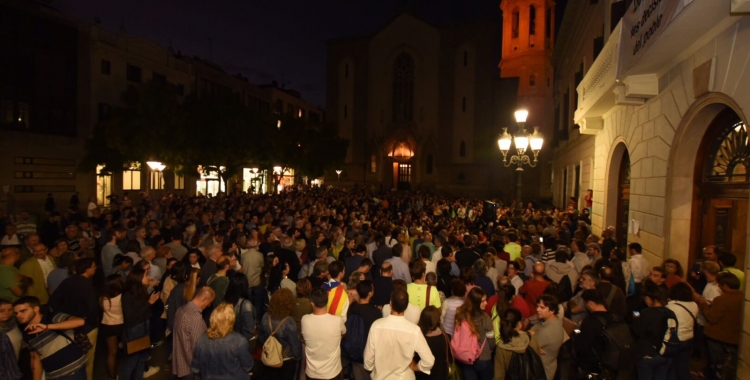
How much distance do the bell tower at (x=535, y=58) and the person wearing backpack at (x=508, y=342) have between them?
3709 centimetres

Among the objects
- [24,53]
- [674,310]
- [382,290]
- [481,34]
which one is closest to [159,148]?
[24,53]

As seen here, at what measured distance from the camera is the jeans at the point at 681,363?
507 centimetres

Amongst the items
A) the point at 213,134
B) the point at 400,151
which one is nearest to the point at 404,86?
the point at 400,151

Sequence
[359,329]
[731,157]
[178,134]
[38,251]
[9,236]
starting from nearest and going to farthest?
[359,329] → [38,251] → [731,157] → [9,236] → [178,134]

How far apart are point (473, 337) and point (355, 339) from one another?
1316 millimetres

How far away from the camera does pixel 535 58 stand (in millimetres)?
40312

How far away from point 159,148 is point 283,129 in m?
11.9

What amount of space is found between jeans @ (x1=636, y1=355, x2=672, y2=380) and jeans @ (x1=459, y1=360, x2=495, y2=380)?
1.61 metres

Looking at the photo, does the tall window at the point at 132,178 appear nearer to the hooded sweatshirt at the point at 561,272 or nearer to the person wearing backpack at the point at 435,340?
the hooded sweatshirt at the point at 561,272

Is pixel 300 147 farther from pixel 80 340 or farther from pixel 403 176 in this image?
pixel 80 340

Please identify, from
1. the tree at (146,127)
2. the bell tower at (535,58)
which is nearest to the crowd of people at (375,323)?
the tree at (146,127)

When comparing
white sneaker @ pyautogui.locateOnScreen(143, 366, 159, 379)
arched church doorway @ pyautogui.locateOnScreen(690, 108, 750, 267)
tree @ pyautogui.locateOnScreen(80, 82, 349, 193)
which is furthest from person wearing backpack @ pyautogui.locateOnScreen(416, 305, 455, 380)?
tree @ pyautogui.locateOnScreen(80, 82, 349, 193)

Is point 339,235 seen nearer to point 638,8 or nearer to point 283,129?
point 638,8

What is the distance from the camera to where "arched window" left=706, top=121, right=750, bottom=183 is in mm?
6570
